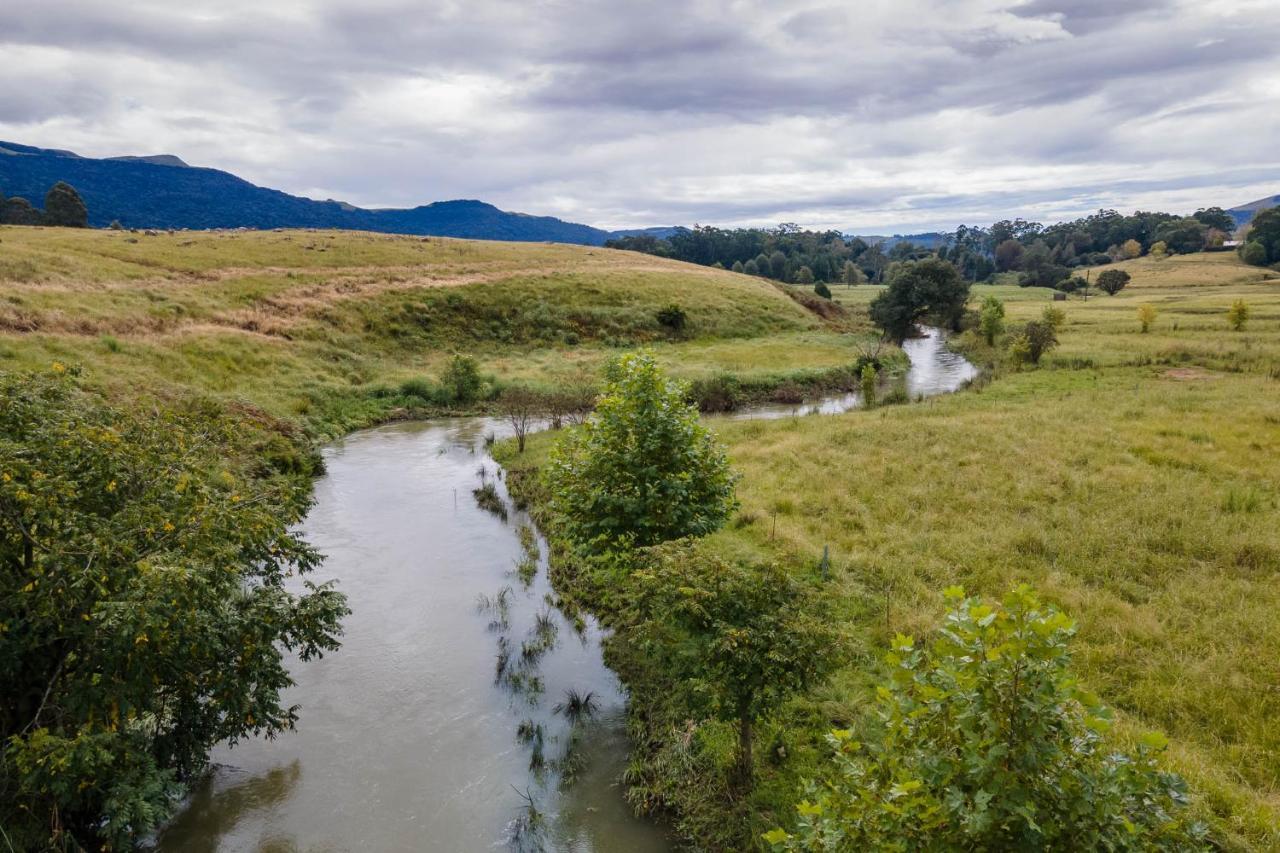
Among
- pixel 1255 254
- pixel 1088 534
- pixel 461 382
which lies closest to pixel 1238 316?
pixel 1088 534

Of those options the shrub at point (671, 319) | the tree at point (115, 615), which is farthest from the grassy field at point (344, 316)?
the tree at point (115, 615)

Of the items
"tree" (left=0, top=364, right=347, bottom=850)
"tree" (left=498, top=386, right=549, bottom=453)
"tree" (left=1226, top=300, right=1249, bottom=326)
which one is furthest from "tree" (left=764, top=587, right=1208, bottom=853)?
"tree" (left=1226, top=300, right=1249, bottom=326)

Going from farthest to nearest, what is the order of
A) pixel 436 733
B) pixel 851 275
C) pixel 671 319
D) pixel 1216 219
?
pixel 1216 219
pixel 851 275
pixel 671 319
pixel 436 733

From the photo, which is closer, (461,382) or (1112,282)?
(461,382)

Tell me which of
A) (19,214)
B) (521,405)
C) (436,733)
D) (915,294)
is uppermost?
(19,214)

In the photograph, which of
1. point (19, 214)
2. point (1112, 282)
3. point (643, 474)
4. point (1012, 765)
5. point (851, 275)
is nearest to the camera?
point (1012, 765)

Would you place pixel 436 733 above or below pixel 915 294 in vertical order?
below

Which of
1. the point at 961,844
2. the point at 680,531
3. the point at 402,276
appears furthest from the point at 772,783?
the point at 402,276

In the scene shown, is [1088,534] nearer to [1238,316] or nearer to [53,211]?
[1238,316]
